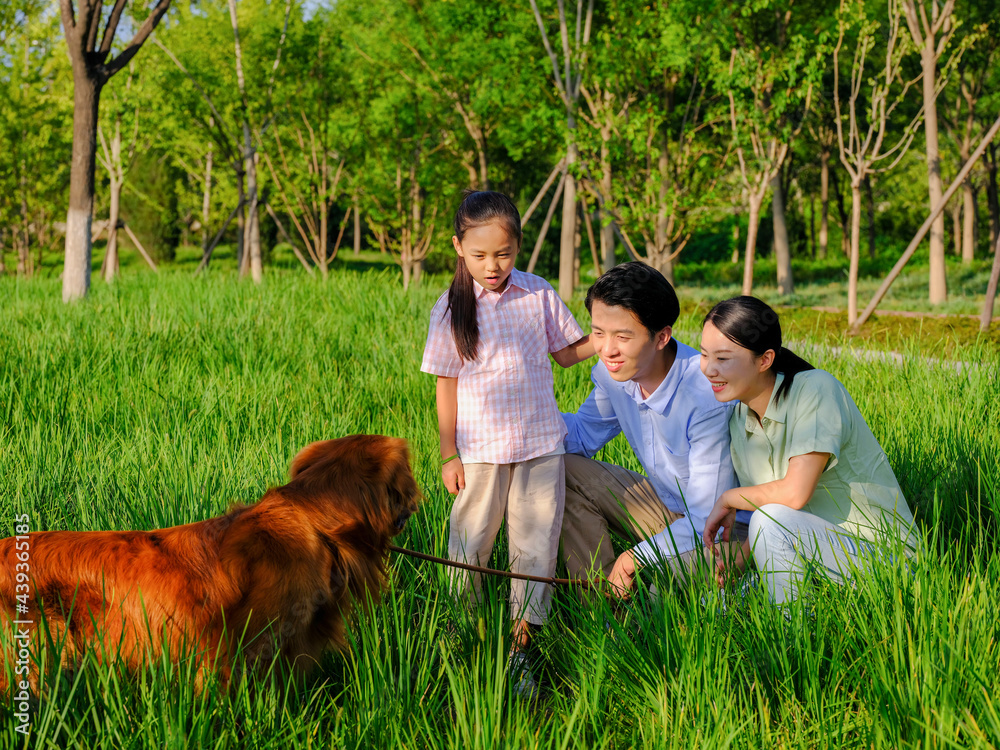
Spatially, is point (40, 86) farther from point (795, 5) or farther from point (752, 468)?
point (752, 468)

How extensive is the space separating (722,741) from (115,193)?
1699cm

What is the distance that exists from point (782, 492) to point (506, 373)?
89cm

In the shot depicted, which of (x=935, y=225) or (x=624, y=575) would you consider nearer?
(x=624, y=575)

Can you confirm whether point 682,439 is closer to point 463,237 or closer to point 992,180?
point 463,237

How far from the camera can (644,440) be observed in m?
2.51

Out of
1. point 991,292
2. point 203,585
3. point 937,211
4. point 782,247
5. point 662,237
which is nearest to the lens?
point 203,585

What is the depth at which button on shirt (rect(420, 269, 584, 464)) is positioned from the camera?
7.70ft

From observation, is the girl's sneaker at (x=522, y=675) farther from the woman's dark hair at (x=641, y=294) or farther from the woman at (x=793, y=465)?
the woman's dark hair at (x=641, y=294)

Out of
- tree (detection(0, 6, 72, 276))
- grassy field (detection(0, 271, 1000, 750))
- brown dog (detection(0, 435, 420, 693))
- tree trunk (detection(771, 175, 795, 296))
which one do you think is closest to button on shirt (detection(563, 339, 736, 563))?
grassy field (detection(0, 271, 1000, 750))

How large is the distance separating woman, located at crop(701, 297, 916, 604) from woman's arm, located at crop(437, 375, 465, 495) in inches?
30.6

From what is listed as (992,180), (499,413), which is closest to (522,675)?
(499,413)

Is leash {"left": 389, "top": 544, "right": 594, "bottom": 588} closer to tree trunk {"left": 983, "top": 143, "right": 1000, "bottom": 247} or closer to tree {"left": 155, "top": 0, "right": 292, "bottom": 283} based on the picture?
tree {"left": 155, "top": 0, "right": 292, "bottom": 283}

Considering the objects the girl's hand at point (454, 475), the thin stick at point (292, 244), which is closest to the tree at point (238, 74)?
the thin stick at point (292, 244)

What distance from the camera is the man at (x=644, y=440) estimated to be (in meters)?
2.25
